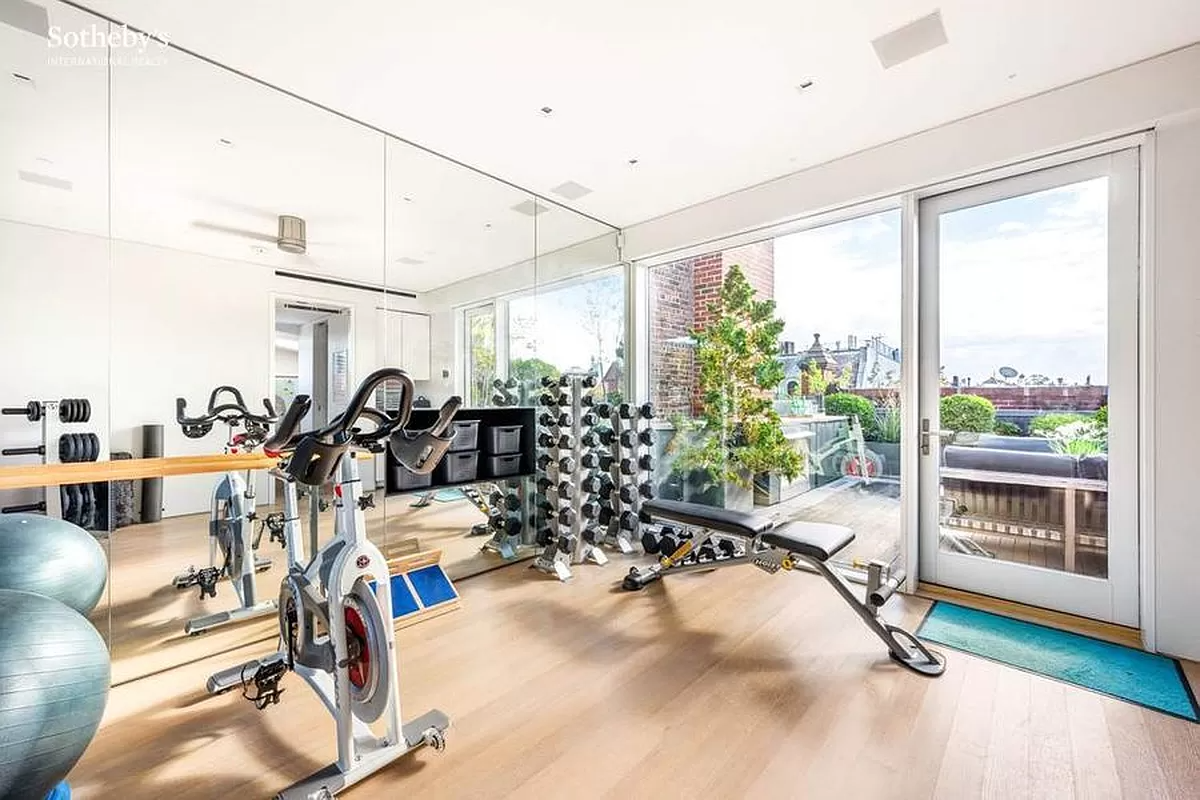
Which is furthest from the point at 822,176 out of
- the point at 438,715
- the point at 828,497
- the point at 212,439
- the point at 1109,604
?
the point at 212,439

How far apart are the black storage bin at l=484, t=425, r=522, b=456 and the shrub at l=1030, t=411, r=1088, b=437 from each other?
3.33 metres

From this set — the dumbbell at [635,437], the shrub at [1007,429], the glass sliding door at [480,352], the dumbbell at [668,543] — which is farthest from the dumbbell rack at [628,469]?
the shrub at [1007,429]

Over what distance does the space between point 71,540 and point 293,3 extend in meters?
2.36

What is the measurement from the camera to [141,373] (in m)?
2.38

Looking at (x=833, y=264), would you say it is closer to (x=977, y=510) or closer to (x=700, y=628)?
(x=977, y=510)

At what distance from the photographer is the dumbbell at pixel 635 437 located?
4109mm

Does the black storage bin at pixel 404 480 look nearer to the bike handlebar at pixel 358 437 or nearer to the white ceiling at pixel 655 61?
the bike handlebar at pixel 358 437

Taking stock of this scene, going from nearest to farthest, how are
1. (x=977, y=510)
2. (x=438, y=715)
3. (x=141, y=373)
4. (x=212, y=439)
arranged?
(x=438, y=715) → (x=141, y=373) → (x=212, y=439) → (x=977, y=510)

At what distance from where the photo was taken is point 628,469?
408 centimetres

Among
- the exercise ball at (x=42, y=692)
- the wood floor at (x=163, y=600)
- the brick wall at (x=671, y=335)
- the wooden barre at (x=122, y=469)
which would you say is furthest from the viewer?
the brick wall at (x=671, y=335)

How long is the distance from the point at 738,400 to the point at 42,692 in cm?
394

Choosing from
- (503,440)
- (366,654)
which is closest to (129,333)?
(366,654)

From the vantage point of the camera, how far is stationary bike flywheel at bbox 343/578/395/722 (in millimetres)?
1542

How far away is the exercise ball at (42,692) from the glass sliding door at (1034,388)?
4.00 metres
